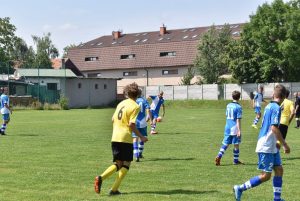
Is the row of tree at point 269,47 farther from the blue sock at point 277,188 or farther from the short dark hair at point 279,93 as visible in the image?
→ the blue sock at point 277,188

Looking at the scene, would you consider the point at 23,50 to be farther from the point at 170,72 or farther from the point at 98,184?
the point at 98,184

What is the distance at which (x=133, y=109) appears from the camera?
392 inches

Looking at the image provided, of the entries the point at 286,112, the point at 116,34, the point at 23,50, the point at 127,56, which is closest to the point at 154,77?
the point at 127,56

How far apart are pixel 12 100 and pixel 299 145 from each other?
148ft

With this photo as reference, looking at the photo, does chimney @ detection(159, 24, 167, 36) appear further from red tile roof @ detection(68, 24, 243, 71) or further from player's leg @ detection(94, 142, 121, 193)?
player's leg @ detection(94, 142, 121, 193)

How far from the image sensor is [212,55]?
241ft

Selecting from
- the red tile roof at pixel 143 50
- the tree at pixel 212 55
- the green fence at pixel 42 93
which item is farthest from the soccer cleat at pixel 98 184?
the red tile roof at pixel 143 50

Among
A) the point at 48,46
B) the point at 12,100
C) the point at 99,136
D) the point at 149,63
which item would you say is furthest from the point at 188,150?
the point at 48,46

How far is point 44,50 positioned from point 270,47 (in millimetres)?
72253

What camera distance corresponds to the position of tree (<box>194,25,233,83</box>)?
240 ft

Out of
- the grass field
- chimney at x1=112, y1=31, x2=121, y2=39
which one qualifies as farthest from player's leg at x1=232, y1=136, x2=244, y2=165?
chimney at x1=112, y1=31, x2=121, y2=39

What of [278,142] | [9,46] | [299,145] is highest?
[9,46]

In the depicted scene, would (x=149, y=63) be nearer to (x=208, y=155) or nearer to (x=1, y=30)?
(x=1, y=30)

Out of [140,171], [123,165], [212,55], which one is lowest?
[140,171]
